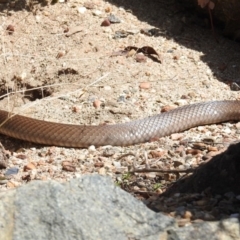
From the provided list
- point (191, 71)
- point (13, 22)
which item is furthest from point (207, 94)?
point (13, 22)

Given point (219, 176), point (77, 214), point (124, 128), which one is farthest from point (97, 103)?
point (77, 214)

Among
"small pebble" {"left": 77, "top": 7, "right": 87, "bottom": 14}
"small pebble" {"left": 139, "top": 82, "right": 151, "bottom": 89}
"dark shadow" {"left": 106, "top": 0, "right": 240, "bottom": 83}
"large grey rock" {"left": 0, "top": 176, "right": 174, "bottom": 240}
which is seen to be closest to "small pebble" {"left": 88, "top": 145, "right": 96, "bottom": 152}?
"small pebble" {"left": 139, "top": 82, "right": 151, "bottom": 89}

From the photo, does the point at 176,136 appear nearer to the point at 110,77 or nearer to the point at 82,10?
the point at 110,77

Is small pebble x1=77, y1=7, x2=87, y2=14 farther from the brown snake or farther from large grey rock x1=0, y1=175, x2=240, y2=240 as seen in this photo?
large grey rock x1=0, y1=175, x2=240, y2=240

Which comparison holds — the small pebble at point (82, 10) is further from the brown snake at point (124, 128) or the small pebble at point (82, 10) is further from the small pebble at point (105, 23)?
the brown snake at point (124, 128)

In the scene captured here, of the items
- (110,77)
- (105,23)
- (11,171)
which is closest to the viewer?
(11,171)

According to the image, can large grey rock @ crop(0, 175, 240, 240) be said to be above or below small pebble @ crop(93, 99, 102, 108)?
above
